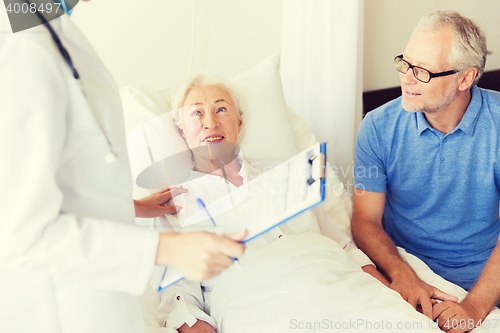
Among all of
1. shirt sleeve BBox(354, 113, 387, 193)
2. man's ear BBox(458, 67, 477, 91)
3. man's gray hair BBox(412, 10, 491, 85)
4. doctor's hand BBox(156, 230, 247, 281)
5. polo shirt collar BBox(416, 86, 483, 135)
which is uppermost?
man's gray hair BBox(412, 10, 491, 85)

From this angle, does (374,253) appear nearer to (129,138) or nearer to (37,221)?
(129,138)

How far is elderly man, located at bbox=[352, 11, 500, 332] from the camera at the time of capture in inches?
51.4

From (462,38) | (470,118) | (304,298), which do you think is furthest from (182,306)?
(462,38)

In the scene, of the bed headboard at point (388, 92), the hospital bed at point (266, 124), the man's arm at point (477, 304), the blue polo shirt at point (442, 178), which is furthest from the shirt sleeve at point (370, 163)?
the bed headboard at point (388, 92)

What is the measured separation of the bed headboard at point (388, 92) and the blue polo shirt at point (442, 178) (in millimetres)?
771

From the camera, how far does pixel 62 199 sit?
0.53 m

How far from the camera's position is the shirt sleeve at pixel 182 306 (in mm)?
987

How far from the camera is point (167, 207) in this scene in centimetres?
110

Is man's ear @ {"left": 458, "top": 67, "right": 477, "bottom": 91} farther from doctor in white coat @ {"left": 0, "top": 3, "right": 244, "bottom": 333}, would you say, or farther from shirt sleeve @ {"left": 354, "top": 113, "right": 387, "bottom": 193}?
doctor in white coat @ {"left": 0, "top": 3, "right": 244, "bottom": 333}

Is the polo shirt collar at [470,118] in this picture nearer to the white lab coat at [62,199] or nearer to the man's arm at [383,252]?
the man's arm at [383,252]

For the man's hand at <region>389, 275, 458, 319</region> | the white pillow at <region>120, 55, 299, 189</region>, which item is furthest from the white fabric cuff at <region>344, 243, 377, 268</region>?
the white pillow at <region>120, 55, 299, 189</region>

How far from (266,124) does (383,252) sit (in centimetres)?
63

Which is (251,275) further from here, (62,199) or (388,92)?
(388,92)

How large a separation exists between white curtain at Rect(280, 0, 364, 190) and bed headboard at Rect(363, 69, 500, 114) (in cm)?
34
